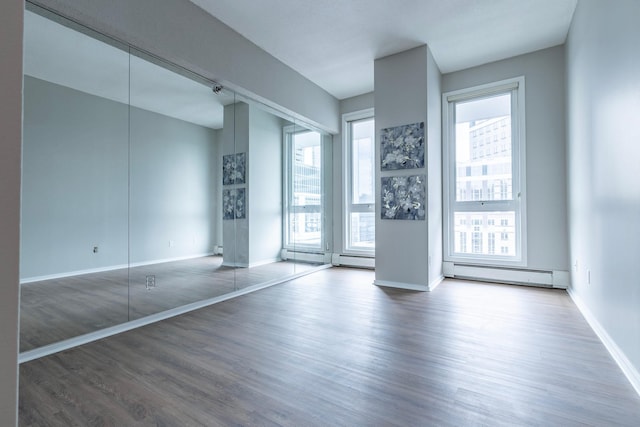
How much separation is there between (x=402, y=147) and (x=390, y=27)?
1.38 m

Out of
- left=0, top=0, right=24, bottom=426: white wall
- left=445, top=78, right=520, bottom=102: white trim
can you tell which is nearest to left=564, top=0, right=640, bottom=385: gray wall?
left=445, top=78, right=520, bottom=102: white trim

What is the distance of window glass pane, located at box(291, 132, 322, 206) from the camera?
486 centimetres

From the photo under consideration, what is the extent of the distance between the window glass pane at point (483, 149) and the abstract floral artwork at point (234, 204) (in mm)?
3077

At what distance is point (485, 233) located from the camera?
430 centimetres

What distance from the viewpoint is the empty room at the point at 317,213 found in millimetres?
1640

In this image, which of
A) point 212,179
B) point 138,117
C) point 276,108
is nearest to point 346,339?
point 212,179

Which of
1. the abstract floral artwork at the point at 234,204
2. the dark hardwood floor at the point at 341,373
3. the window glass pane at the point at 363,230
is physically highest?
the abstract floral artwork at the point at 234,204

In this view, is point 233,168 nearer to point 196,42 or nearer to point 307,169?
point 196,42

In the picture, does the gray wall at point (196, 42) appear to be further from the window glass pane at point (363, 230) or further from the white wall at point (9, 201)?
the white wall at point (9, 201)

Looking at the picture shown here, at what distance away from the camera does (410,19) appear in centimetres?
329

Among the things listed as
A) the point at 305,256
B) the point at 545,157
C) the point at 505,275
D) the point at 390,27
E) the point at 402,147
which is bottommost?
the point at 505,275

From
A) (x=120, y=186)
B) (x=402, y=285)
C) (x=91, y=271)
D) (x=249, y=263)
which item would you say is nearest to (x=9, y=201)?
(x=120, y=186)

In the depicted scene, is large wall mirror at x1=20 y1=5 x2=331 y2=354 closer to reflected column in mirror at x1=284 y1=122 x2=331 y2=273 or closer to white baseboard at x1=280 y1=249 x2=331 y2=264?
white baseboard at x1=280 y1=249 x2=331 y2=264

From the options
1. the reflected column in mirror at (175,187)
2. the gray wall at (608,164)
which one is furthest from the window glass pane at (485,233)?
the reflected column in mirror at (175,187)
